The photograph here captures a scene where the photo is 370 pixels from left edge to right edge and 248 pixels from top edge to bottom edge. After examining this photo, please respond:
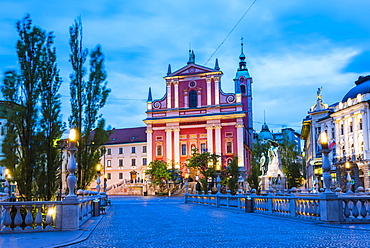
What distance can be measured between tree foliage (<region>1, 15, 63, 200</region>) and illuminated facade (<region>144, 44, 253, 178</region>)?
51217mm

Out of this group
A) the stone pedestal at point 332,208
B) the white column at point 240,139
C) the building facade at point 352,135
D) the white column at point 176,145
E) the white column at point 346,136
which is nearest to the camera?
the stone pedestal at point 332,208

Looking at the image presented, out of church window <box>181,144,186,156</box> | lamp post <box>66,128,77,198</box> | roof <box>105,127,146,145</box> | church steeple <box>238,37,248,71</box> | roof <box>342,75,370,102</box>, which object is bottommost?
lamp post <box>66,128,77,198</box>

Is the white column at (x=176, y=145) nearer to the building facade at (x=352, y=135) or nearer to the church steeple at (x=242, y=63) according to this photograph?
the building facade at (x=352, y=135)

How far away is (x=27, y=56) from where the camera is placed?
1530 cm

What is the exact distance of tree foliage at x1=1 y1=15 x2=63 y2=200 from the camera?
14453 millimetres

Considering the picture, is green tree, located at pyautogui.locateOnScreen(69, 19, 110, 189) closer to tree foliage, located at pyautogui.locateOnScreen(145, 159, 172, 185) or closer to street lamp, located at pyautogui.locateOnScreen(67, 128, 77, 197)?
street lamp, located at pyautogui.locateOnScreen(67, 128, 77, 197)

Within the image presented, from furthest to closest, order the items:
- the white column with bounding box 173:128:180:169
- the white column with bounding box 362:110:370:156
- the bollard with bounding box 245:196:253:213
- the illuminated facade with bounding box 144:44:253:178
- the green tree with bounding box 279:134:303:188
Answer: the white column with bounding box 173:128:180:169, the green tree with bounding box 279:134:303:188, the illuminated facade with bounding box 144:44:253:178, the white column with bounding box 362:110:370:156, the bollard with bounding box 245:196:253:213

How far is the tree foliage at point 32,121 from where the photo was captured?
47.4 feet

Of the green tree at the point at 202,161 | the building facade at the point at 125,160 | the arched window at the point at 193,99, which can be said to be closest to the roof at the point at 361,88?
the green tree at the point at 202,161

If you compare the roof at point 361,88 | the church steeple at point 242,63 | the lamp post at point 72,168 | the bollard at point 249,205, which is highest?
the church steeple at point 242,63

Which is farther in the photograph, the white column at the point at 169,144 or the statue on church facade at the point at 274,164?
the white column at the point at 169,144

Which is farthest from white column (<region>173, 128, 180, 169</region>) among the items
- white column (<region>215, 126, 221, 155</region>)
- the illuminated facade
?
white column (<region>215, 126, 221, 155</region>)

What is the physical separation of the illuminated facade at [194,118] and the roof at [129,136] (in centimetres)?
1412

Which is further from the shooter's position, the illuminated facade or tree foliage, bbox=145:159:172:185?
the illuminated facade
